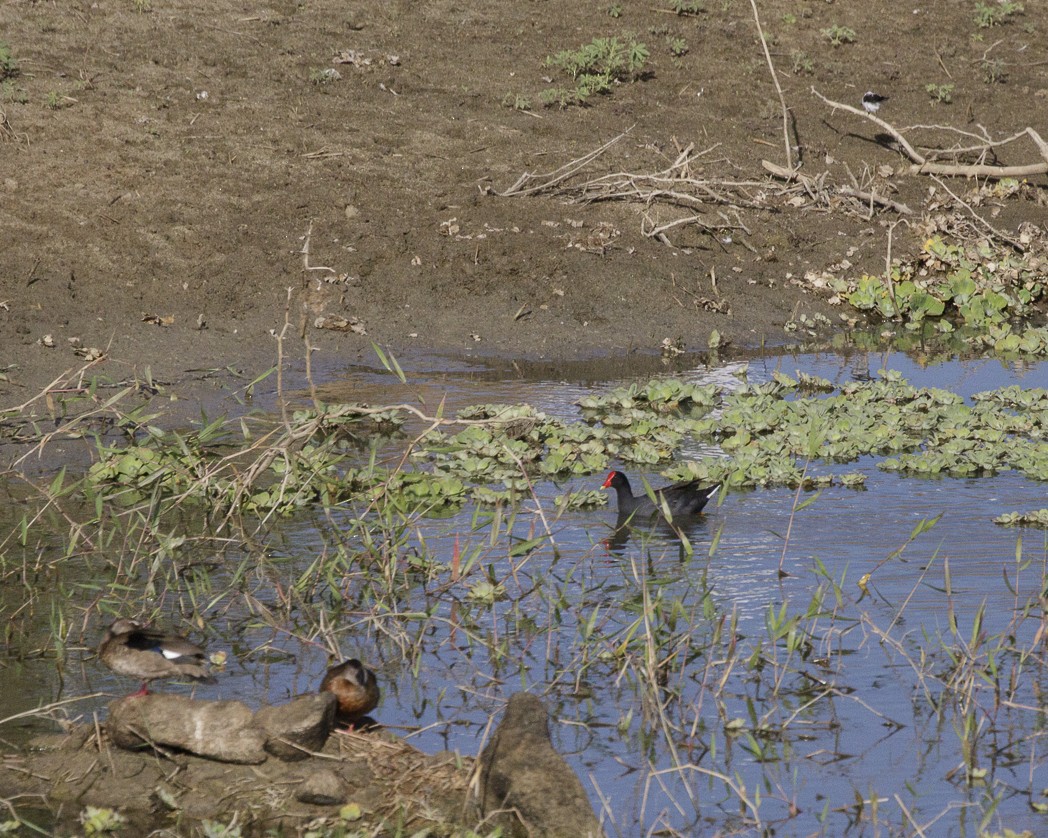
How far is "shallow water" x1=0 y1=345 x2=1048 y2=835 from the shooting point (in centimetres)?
577

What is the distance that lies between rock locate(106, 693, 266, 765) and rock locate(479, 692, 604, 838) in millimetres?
945

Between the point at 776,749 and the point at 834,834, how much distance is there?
A: 71 centimetres

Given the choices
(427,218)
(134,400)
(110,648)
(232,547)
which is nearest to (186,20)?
(427,218)

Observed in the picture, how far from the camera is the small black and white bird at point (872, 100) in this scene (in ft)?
57.3

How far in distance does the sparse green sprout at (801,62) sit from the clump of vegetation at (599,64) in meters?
2.02

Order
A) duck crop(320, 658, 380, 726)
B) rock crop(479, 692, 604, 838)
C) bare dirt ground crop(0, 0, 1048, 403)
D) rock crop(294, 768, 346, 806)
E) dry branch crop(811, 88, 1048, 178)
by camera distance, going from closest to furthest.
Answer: rock crop(479, 692, 604, 838)
rock crop(294, 768, 346, 806)
duck crop(320, 658, 380, 726)
bare dirt ground crop(0, 0, 1048, 403)
dry branch crop(811, 88, 1048, 178)

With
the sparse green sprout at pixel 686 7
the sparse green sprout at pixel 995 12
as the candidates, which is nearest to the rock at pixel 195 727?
the sparse green sprout at pixel 686 7

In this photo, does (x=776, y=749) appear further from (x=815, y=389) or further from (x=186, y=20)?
(x=186, y=20)

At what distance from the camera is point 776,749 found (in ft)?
20.0

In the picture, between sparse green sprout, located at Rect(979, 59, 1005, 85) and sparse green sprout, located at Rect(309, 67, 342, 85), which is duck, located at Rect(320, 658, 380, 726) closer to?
sparse green sprout, located at Rect(309, 67, 342, 85)

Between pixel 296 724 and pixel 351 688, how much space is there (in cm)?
34

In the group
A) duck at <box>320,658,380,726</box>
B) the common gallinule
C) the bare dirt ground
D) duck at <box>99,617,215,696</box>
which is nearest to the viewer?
duck at <box>320,658,380,726</box>

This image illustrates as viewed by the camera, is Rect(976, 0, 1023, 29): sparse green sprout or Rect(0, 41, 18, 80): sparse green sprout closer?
Rect(0, 41, 18, 80): sparse green sprout

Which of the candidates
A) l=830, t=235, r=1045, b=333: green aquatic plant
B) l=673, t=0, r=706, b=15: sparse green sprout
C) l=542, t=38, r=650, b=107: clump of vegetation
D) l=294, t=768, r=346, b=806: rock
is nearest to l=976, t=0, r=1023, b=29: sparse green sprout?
l=673, t=0, r=706, b=15: sparse green sprout
